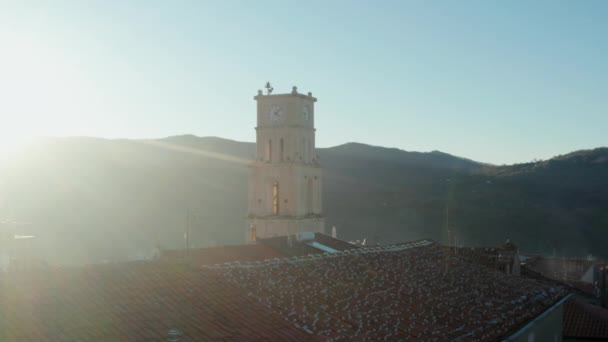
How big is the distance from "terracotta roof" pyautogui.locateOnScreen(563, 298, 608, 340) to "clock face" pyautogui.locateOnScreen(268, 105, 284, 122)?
44.8 feet

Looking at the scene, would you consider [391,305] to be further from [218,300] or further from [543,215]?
[543,215]

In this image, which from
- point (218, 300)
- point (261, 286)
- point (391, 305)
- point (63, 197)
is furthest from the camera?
point (63, 197)

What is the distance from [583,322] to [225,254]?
10453 millimetres

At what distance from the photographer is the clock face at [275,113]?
30094 millimetres

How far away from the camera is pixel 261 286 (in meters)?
12.1

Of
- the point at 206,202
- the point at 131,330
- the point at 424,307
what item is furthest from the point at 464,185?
the point at 131,330

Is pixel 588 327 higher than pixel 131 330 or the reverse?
the reverse

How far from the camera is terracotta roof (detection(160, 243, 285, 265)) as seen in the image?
66.6 feet

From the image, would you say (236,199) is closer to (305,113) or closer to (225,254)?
(305,113)

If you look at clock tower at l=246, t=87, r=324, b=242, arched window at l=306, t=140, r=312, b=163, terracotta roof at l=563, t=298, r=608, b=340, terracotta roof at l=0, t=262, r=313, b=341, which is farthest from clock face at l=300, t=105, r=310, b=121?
terracotta roof at l=0, t=262, r=313, b=341

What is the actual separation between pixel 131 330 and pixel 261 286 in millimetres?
3632

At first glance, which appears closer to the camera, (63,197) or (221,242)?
(221,242)

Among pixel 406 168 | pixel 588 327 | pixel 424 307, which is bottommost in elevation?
pixel 588 327

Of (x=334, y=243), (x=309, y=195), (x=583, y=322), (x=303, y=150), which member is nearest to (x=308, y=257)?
(x=334, y=243)
